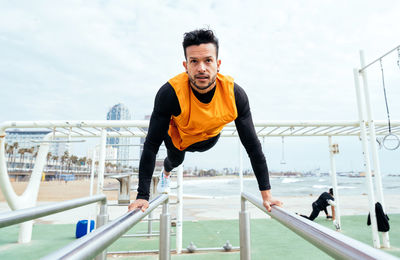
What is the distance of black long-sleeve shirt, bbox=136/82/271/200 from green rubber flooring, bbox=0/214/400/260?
237 cm

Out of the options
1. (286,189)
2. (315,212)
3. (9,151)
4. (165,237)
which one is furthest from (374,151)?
(9,151)

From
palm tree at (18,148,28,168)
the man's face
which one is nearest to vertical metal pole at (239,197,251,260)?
the man's face

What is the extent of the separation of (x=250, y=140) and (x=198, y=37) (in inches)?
31.2

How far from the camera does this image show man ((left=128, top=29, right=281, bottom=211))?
164 centimetres

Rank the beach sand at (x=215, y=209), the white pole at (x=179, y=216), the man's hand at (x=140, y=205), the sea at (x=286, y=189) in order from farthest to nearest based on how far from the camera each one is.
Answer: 1. the sea at (x=286, y=189)
2. the beach sand at (x=215, y=209)
3. the white pole at (x=179, y=216)
4. the man's hand at (x=140, y=205)

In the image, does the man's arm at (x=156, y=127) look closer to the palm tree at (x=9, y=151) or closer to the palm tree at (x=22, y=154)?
the palm tree at (x=9, y=151)

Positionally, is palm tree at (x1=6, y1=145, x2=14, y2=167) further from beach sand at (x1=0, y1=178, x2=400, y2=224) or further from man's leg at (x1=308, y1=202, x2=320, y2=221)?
man's leg at (x1=308, y1=202, x2=320, y2=221)

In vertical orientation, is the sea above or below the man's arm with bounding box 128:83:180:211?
below

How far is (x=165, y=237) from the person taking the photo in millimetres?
1958

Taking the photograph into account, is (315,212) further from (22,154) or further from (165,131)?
(22,154)

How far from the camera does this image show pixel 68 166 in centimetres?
6128

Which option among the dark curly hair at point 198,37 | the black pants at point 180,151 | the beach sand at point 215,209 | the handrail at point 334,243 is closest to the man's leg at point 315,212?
the beach sand at point 215,209

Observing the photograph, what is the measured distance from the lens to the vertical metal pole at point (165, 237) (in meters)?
1.92

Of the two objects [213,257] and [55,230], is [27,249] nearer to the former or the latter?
[55,230]
